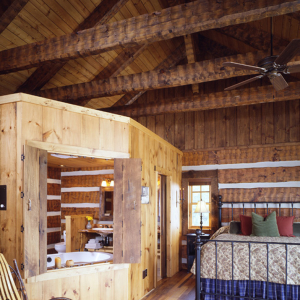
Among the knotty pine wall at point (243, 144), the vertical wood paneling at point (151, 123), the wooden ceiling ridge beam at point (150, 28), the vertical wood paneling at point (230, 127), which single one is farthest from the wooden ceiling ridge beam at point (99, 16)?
the vertical wood paneling at point (230, 127)

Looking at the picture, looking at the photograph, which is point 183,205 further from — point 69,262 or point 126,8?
point 126,8

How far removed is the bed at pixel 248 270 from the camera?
378 centimetres

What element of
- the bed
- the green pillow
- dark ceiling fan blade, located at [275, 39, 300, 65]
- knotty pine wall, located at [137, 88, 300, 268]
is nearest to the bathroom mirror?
knotty pine wall, located at [137, 88, 300, 268]

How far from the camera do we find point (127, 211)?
4.42m

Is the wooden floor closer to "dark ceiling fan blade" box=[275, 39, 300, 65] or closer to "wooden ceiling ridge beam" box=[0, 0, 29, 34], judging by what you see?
"dark ceiling fan blade" box=[275, 39, 300, 65]

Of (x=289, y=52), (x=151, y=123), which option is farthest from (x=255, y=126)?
(x=289, y=52)

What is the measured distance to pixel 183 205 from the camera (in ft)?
24.3

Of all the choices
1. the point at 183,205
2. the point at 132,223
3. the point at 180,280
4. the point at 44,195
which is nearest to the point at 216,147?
the point at 183,205

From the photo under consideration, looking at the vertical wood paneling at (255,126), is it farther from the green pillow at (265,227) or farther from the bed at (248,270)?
the bed at (248,270)

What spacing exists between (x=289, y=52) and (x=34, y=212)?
123 inches

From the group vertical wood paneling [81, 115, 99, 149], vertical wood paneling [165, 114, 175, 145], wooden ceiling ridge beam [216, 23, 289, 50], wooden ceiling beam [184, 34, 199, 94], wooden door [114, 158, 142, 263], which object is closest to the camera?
vertical wood paneling [81, 115, 99, 149]

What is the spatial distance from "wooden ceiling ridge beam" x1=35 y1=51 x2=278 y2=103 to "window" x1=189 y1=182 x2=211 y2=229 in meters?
3.16

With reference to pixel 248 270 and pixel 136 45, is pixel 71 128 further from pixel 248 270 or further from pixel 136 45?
pixel 248 270

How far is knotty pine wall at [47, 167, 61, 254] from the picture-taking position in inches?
306
